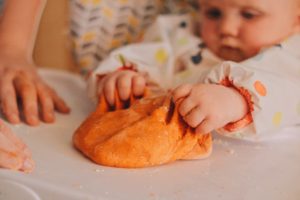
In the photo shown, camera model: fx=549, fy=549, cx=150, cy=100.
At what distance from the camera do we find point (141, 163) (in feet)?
2.37

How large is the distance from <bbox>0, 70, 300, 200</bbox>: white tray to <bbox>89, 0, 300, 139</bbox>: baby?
4cm

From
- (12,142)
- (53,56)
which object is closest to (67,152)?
(12,142)

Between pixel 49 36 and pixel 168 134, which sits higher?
pixel 168 134

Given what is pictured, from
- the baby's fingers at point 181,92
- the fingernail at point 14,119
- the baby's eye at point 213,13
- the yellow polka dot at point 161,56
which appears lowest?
the yellow polka dot at point 161,56

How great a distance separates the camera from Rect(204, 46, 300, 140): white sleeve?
2.55ft

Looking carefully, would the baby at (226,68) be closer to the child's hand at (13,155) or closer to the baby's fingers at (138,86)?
the baby's fingers at (138,86)

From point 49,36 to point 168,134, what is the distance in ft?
1.99

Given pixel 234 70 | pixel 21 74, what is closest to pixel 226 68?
pixel 234 70

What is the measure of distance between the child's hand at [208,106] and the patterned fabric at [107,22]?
0.40m

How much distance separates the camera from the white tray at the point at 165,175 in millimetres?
652

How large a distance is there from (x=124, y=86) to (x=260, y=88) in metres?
0.20

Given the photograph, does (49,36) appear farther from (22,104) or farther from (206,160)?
(206,160)

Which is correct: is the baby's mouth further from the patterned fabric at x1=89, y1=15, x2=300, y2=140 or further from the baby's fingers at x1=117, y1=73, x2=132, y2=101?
the baby's fingers at x1=117, y1=73, x2=132, y2=101

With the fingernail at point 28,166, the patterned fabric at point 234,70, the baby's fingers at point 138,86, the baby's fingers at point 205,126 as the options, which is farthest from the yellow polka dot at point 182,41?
the fingernail at point 28,166
